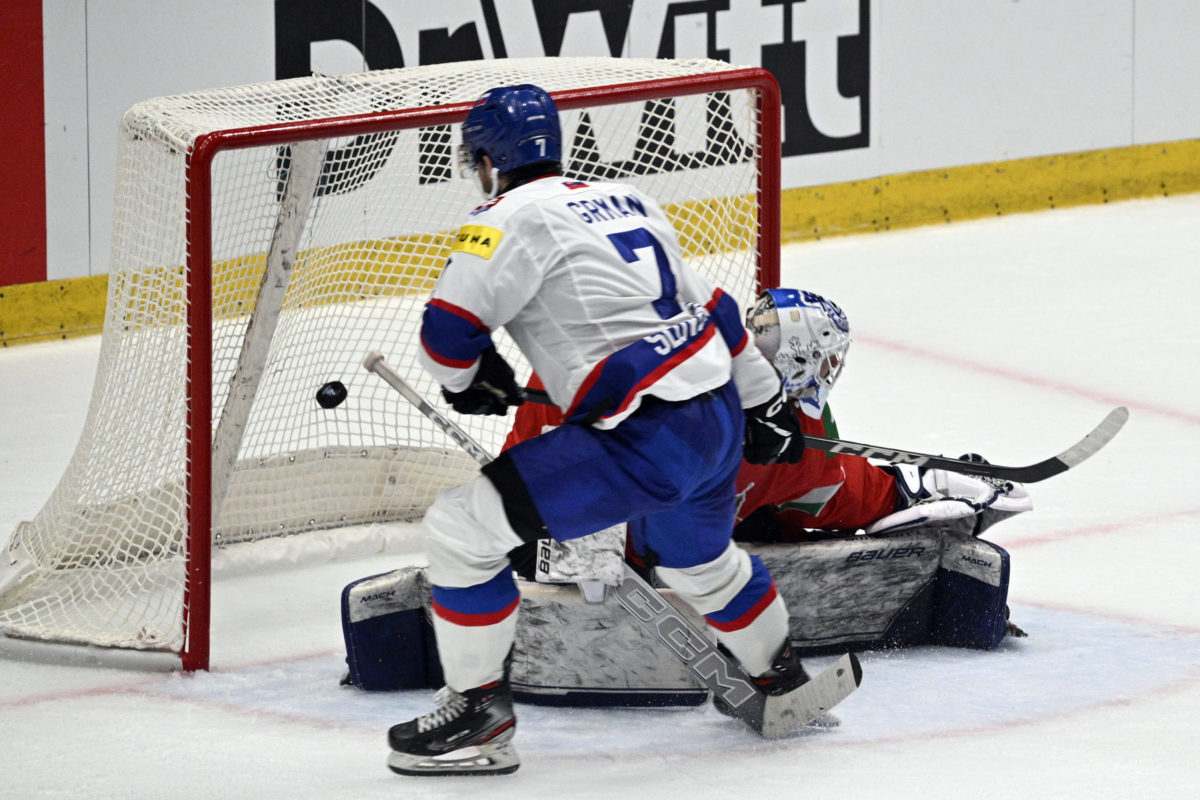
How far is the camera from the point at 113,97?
5.74 meters

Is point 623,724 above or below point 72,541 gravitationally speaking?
below

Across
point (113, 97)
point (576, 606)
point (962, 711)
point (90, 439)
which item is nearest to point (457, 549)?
point (576, 606)

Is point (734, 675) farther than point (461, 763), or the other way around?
point (734, 675)

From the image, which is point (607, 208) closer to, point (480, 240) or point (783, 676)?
point (480, 240)

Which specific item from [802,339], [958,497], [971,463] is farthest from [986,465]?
[802,339]

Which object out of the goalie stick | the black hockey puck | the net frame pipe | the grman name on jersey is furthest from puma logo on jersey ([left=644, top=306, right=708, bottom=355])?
the net frame pipe

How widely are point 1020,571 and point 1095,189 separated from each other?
398 cm

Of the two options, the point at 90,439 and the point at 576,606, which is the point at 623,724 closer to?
the point at 576,606

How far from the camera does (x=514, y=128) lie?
2.87 metres

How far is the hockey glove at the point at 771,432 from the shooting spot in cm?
310

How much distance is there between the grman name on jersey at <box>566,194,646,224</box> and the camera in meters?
2.82

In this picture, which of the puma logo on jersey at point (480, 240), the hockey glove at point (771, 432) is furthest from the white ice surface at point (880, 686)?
the puma logo on jersey at point (480, 240)

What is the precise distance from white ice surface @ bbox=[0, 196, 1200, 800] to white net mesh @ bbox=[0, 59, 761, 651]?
181 millimetres

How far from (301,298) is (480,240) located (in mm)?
1435
